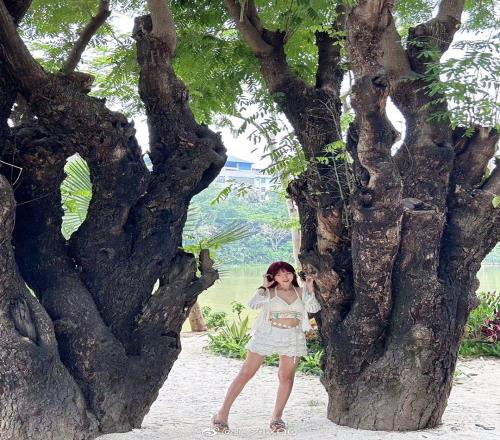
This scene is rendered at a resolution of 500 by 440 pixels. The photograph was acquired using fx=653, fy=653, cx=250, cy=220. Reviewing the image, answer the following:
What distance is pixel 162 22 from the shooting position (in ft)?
18.6

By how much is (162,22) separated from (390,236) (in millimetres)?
2670

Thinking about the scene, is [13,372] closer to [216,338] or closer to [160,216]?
[160,216]

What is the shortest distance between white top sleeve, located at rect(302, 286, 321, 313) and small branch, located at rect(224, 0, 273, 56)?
2.43m

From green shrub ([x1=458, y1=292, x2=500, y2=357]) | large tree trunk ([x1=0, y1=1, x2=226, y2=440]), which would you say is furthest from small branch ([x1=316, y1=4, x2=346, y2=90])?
green shrub ([x1=458, y1=292, x2=500, y2=357])

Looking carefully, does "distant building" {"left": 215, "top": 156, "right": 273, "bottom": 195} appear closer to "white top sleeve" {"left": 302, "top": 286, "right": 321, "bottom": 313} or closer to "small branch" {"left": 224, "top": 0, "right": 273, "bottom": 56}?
"small branch" {"left": 224, "top": 0, "right": 273, "bottom": 56}

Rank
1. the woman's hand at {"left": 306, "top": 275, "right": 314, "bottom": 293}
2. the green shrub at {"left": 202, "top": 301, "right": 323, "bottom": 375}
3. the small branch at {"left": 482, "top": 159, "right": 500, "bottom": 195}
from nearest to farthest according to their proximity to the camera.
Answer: the woman's hand at {"left": 306, "top": 275, "right": 314, "bottom": 293} → the small branch at {"left": 482, "top": 159, "right": 500, "bottom": 195} → the green shrub at {"left": 202, "top": 301, "right": 323, "bottom": 375}

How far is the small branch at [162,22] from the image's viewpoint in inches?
221

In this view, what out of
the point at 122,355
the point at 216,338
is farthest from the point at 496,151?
the point at 216,338

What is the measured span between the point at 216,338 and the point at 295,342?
6460 millimetres

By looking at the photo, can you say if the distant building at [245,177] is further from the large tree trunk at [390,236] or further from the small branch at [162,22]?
the small branch at [162,22]

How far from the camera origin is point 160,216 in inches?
223

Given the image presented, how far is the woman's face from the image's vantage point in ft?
18.2

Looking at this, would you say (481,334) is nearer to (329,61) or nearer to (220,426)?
(329,61)

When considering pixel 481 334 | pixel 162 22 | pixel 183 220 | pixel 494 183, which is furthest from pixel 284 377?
pixel 481 334
